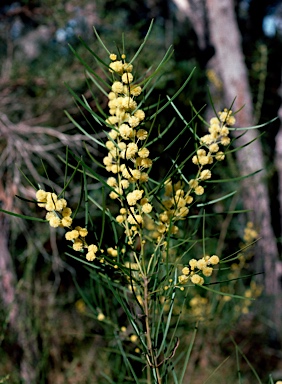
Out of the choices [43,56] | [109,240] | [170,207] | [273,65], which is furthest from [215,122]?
[273,65]

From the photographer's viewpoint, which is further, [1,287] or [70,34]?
[70,34]

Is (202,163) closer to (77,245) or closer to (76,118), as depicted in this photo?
(77,245)

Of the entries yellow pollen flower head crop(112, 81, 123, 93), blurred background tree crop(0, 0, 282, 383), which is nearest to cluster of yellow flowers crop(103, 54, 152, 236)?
yellow pollen flower head crop(112, 81, 123, 93)

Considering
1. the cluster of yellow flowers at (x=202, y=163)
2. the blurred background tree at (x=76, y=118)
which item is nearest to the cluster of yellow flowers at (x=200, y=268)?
the cluster of yellow flowers at (x=202, y=163)

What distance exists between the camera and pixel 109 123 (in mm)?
381

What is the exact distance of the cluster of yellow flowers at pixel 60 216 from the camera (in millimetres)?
343

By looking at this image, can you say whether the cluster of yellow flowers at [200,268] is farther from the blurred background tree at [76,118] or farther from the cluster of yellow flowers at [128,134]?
the blurred background tree at [76,118]

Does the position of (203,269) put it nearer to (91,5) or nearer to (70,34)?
(70,34)

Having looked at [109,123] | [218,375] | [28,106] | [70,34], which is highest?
[70,34]

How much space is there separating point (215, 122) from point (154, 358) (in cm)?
26

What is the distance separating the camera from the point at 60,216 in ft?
1.18

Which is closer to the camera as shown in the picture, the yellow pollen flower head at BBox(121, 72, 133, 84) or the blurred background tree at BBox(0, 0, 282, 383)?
the yellow pollen flower head at BBox(121, 72, 133, 84)

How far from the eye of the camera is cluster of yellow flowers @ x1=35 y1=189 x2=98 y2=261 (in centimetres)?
34

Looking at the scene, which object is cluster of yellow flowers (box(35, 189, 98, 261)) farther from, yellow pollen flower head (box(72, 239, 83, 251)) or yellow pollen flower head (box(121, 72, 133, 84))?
yellow pollen flower head (box(121, 72, 133, 84))
